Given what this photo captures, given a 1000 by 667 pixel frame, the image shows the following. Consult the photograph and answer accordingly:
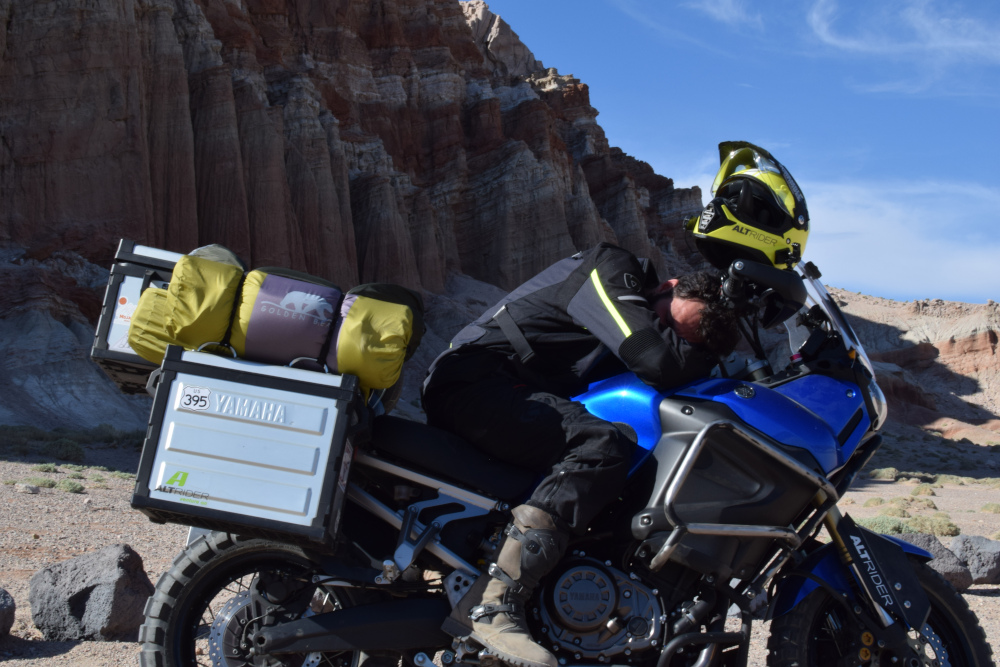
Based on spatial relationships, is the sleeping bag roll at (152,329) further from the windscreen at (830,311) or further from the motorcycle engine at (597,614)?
the windscreen at (830,311)

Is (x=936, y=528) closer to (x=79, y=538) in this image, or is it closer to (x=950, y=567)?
(x=950, y=567)

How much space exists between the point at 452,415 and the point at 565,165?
5441 centimetres

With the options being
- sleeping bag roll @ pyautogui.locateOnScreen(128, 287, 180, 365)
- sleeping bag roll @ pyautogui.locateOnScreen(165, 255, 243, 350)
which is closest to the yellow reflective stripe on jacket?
sleeping bag roll @ pyautogui.locateOnScreen(165, 255, 243, 350)

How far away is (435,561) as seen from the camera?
10.8 feet

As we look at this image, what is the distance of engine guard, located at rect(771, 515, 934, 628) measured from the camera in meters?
3.21

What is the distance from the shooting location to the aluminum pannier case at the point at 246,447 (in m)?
2.96

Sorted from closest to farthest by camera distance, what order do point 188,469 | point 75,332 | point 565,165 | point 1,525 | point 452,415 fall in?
point 188,469 → point 452,415 → point 1,525 → point 75,332 → point 565,165

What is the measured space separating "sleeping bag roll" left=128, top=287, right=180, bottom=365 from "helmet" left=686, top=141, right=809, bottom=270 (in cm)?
215

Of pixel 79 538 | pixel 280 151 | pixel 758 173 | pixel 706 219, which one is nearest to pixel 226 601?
pixel 706 219

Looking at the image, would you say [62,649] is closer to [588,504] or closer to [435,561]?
[435,561]

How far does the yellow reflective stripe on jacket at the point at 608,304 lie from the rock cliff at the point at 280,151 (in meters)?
19.0

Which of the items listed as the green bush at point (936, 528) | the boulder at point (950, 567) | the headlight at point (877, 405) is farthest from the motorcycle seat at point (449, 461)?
the green bush at point (936, 528)

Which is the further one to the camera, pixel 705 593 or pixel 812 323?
pixel 812 323

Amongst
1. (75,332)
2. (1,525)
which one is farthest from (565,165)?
(1,525)
